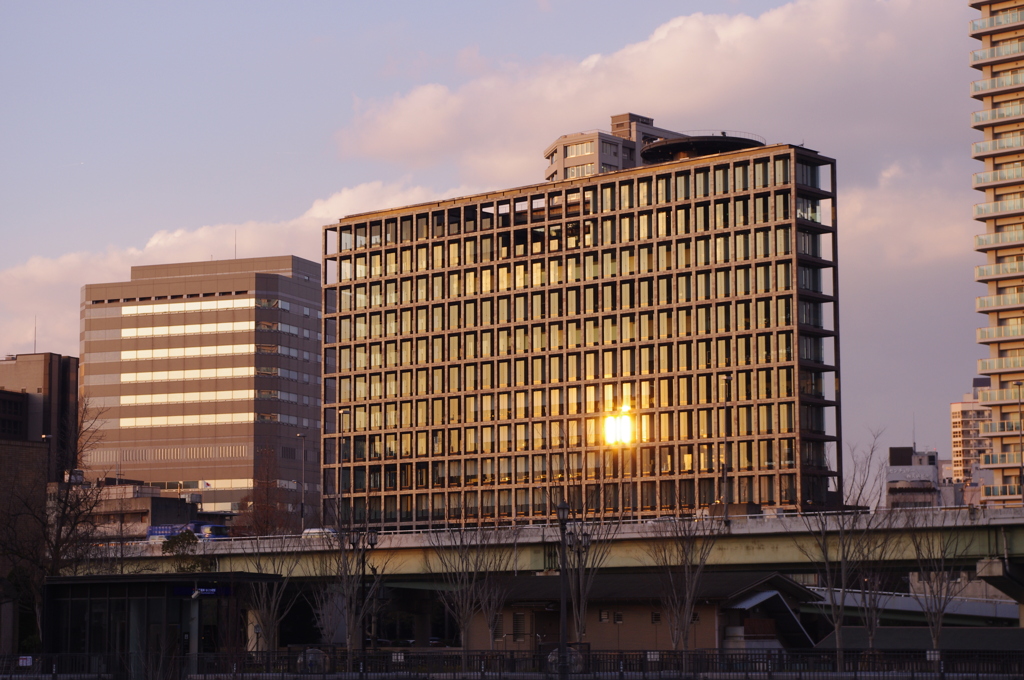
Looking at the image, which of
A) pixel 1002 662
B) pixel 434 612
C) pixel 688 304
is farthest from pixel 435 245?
pixel 1002 662

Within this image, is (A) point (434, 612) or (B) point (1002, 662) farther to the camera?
(A) point (434, 612)

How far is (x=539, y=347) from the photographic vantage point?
162 meters

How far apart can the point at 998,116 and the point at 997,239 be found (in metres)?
11.8

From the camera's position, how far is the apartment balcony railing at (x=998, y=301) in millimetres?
142125

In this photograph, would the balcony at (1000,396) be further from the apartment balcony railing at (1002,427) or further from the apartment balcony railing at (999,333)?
the apartment balcony railing at (1002,427)

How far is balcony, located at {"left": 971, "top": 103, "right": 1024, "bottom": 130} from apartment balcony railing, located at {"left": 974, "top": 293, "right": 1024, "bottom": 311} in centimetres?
1658

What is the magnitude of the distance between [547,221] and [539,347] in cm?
1372

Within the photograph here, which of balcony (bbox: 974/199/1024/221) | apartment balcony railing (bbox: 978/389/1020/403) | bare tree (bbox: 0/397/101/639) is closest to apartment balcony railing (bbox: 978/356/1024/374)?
apartment balcony railing (bbox: 978/389/1020/403)

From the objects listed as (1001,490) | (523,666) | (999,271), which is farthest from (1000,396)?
(523,666)

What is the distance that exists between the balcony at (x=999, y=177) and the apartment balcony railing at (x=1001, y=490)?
94.1 feet

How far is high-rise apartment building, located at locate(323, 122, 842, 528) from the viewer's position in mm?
145625

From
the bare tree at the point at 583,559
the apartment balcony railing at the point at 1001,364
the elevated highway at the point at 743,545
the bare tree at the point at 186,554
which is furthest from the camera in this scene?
the apartment balcony railing at the point at 1001,364

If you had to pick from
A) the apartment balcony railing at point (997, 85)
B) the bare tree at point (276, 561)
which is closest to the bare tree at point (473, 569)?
the bare tree at point (276, 561)

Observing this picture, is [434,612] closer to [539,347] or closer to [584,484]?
[584,484]
